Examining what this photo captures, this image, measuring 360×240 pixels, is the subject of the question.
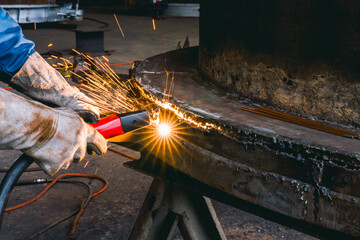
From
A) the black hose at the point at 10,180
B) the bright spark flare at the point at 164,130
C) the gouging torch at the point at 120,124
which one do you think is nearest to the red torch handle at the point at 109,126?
the gouging torch at the point at 120,124

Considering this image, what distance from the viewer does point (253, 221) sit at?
241cm

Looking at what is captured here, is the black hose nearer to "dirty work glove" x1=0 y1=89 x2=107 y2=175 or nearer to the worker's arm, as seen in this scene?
"dirty work glove" x1=0 y1=89 x2=107 y2=175

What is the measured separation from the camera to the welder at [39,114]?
1.09 meters

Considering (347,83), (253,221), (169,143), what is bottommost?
(253,221)

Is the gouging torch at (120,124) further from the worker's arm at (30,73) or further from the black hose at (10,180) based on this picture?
the black hose at (10,180)

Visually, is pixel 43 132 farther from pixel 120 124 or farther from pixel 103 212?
pixel 103 212

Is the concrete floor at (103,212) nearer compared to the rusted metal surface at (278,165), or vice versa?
the rusted metal surface at (278,165)

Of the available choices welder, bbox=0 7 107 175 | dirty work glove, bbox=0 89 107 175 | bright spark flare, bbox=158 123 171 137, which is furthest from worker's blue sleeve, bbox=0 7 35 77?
bright spark flare, bbox=158 123 171 137

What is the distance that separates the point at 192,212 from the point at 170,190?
0.12 meters

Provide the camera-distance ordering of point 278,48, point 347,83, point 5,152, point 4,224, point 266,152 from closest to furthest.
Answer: point 266,152, point 347,83, point 278,48, point 4,224, point 5,152

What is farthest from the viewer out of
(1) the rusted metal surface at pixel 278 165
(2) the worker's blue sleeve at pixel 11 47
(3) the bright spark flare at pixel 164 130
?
(2) the worker's blue sleeve at pixel 11 47

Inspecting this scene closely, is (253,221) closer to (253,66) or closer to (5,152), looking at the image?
(253,66)

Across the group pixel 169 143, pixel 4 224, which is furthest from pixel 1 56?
pixel 4 224

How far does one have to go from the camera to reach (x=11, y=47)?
1494 millimetres
